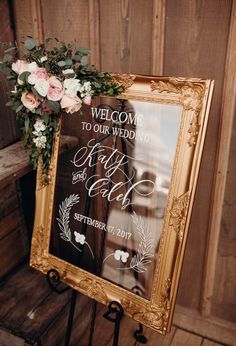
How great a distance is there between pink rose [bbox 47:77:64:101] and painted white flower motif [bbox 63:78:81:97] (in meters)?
0.02

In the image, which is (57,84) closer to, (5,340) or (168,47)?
(168,47)

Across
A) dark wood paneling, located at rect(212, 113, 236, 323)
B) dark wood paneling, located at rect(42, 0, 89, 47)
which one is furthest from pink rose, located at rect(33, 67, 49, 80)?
dark wood paneling, located at rect(212, 113, 236, 323)

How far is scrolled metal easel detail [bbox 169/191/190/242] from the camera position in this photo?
48.5 inches

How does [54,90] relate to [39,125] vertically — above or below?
above

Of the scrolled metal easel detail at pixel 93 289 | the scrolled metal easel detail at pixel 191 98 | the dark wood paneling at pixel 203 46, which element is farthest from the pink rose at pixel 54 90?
the scrolled metal easel detail at pixel 93 289

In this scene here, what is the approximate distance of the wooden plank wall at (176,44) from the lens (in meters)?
1.51

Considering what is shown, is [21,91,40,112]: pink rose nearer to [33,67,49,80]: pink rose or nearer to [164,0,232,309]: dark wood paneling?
[33,67,49,80]: pink rose

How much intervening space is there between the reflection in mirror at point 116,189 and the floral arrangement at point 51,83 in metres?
0.07

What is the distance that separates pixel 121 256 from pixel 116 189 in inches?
10.7

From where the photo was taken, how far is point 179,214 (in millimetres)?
1243

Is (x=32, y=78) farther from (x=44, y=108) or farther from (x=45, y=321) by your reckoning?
(x=45, y=321)

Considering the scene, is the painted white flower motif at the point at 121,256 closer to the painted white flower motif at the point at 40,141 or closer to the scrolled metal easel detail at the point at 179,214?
the scrolled metal easel detail at the point at 179,214

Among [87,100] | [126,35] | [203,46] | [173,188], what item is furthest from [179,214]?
[126,35]

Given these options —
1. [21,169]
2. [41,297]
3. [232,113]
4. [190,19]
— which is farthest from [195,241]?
[190,19]
